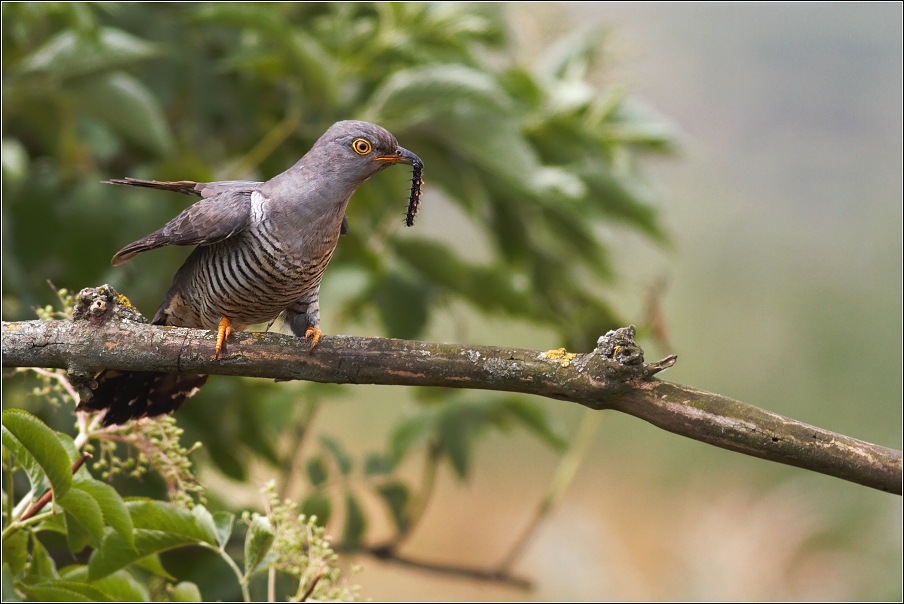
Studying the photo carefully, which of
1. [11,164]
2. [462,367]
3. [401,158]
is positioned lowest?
[462,367]

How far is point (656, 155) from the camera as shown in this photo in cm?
392

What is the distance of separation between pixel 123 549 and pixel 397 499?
189cm

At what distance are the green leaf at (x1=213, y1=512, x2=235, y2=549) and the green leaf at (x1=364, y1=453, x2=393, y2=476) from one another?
1634mm

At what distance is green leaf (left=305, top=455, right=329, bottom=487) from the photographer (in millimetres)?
3104

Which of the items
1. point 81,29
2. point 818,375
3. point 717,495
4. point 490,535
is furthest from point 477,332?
point 81,29

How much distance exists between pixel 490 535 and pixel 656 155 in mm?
2788

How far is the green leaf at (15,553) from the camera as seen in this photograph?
1401 millimetres

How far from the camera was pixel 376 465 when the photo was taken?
3.13 metres

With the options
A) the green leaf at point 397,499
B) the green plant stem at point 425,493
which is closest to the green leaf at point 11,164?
the green leaf at point 397,499

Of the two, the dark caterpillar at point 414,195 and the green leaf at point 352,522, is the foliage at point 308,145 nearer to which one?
the green leaf at point 352,522

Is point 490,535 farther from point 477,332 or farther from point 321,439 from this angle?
point 321,439

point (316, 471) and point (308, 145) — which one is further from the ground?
point (308, 145)

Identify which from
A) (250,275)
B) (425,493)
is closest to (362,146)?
(250,275)

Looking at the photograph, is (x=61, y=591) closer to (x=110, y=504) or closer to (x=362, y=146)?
(x=110, y=504)
